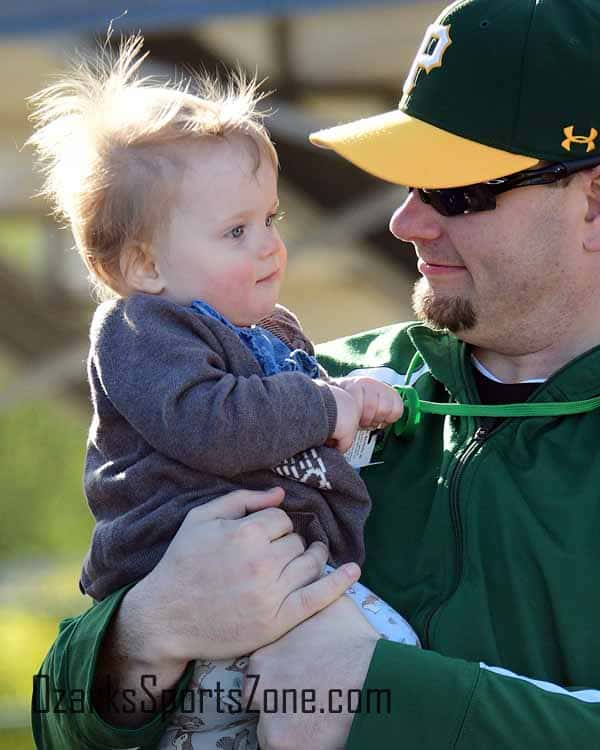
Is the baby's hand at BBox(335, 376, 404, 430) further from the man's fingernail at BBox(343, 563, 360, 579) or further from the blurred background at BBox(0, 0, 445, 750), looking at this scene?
the blurred background at BBox(0, 0, 445, 750)

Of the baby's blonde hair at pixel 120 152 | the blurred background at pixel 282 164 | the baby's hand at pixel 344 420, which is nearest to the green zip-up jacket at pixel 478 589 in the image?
the baby's hand at pixel 344 420

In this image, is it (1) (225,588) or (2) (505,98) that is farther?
(2) (505,98)

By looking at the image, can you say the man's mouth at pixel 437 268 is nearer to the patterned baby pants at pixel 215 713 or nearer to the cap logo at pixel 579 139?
the cap logo at pixel 579 139

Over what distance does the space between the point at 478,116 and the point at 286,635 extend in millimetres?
1081

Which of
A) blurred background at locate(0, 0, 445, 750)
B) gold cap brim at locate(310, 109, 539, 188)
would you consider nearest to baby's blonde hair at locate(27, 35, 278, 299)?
gold cap brim at locate(310, 109, 539, 188)

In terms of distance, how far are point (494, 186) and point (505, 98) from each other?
0.17 metres

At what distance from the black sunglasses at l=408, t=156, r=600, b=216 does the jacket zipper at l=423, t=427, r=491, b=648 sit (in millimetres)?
439

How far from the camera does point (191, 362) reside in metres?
Answer: 2.43

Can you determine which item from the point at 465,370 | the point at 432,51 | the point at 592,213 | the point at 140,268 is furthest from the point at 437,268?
the point at 140,268

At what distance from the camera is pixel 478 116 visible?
2.84 m

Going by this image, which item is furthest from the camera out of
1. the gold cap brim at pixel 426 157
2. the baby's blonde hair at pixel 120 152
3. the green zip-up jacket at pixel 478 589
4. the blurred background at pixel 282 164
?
the blurred background at pixel 282 164

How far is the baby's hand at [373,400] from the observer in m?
2.67

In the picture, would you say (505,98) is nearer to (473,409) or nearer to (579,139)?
(579,139)

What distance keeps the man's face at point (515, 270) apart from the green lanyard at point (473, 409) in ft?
0.52
